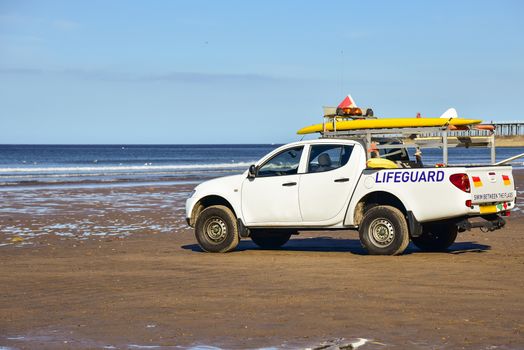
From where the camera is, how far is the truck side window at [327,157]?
48.1 feet

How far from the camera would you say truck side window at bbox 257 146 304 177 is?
15.0 m

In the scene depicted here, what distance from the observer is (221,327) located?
28.0 feet

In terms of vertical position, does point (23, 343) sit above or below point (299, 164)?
below

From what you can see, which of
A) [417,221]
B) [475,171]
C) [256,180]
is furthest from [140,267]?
[475,171]

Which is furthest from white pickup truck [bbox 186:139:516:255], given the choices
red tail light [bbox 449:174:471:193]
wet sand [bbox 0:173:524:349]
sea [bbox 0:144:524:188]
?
sea [bbox 0:144:524:188]

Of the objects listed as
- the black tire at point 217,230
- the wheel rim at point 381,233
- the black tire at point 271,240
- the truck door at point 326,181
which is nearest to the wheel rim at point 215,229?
the black tire at point 217,230

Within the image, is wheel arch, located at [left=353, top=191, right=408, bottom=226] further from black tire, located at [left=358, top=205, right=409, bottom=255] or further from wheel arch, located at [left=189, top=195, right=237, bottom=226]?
wheel arch, located at [left=189, top=195, right=237, bottom=226]

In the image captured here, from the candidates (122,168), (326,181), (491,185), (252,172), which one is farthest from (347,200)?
(122,168)

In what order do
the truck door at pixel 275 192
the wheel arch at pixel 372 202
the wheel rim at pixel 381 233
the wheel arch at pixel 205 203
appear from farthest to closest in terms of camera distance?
1. the wheel arch at pixel 205 203
2. the truck door at pixel 275 192
3. the wheel arch at pixel 372 202
4. the wheel rim at pixel 381 233

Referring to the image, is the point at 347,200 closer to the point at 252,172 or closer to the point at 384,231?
the point at 384,231

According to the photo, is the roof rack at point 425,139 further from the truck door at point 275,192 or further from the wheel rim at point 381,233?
the wheel rim at point 381,233

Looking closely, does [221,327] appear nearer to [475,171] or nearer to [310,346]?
[310,346]

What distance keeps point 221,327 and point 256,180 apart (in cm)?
685

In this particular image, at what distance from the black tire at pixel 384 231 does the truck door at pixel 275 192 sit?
1.23m
